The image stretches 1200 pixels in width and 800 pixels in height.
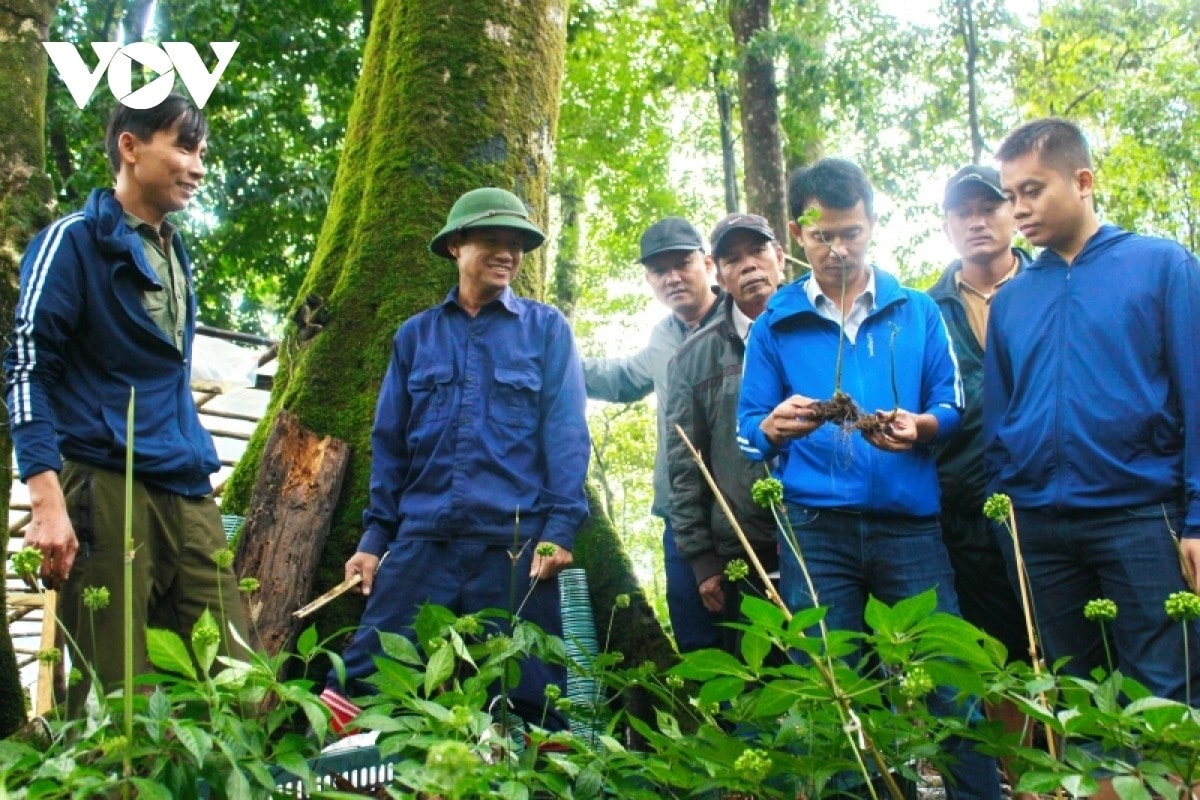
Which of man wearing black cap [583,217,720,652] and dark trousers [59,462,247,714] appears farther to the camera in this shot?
man wearing black cap [583,217,720,652]

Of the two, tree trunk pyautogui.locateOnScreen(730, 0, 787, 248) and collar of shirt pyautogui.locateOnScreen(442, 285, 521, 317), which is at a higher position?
tree trunk pyautogui.locateOnScreen(730, 0, 787, 248)

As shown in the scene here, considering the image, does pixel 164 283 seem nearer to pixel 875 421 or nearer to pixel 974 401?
pixel 875 421

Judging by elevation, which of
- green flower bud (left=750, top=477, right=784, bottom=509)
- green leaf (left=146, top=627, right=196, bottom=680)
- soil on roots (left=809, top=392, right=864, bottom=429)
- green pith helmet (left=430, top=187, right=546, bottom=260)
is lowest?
green leaf (left=146, top=627, right=196, bottom=680)

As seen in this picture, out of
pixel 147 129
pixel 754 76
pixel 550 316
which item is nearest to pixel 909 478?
pixel 550 316

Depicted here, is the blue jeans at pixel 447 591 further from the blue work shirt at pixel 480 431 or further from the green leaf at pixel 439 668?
the green leaf at pixel 439 668

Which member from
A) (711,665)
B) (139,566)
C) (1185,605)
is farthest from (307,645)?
(139,566)

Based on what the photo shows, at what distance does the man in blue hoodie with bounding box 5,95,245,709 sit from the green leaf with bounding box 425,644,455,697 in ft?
4.66

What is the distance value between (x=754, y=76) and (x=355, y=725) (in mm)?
9195

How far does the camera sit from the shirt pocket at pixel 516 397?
3.86 meters

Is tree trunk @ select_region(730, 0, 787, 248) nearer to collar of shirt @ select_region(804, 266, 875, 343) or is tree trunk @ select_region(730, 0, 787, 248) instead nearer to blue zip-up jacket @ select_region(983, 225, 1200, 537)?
collar of shirt @ select_region(804, 266, 875, 343)

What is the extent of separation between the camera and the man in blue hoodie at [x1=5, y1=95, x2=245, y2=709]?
312 cm

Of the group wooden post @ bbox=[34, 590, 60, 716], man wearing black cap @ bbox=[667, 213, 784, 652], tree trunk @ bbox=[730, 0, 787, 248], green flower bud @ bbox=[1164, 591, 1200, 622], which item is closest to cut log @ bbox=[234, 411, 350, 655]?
wooden post @ bbox=[34, 590, 60, 716]

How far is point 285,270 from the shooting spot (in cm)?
1273

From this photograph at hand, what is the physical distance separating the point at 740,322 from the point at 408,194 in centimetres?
158
